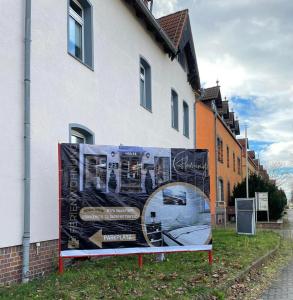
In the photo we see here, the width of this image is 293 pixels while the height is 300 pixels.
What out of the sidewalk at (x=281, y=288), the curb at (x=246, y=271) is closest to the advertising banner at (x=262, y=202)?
the curb at (x=246, y=271)

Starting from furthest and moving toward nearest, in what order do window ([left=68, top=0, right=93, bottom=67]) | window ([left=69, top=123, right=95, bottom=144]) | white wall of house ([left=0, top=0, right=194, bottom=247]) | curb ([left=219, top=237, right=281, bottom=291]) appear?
window ([left=68, top=0, right=93, bottom=67]) → window ([left=69, top=123, right=95, bottom=144]) → curb ([left=219, top=237, right=281, bottom=291]) → white wall of house ([left=0, top=0, right=194, bottom=247])

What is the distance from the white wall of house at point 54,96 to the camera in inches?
307

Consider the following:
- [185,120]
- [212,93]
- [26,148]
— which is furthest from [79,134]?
[212,93]

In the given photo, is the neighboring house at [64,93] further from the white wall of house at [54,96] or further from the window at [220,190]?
the window at [220,190]

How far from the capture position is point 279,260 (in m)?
13.1

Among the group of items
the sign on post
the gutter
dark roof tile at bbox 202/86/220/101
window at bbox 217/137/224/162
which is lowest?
the sign on post

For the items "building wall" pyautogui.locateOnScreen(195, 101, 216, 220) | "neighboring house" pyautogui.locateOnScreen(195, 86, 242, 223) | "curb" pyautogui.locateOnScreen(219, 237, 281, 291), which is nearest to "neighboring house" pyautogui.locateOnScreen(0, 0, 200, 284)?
"curb" pyautogui.locateOnScreen(219, 237, 281, 291)

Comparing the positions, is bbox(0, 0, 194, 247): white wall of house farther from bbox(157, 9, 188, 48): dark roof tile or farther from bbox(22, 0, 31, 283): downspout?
bbox(157, 9, 188, 48): dark roof tile

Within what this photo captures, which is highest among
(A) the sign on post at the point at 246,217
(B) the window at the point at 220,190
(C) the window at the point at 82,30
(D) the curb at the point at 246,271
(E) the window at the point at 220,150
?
(C) the window at the point at 82,30

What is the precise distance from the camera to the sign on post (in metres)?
18.0

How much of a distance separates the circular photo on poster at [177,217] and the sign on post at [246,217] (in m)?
8.52

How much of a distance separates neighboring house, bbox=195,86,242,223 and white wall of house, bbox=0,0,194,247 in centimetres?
1246

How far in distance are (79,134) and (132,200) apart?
7.82 feet

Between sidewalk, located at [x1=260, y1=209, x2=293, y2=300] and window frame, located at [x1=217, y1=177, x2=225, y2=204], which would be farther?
window frame, located at [x1=217, y1=177, x2=225, y2=204]
